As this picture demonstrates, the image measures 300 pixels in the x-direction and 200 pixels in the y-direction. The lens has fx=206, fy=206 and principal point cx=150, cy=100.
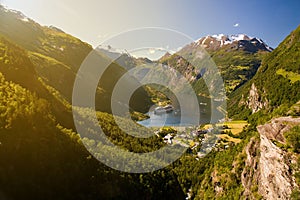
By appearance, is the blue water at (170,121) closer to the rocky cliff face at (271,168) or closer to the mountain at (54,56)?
the mountain at (54,56)

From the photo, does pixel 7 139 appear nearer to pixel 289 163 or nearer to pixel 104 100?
pixel 289 163

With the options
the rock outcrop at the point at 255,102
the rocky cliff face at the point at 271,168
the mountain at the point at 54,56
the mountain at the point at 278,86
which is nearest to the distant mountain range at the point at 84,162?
the rocky cliff face at the point at 271,168

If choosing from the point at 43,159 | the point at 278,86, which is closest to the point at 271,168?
the point at 43,159

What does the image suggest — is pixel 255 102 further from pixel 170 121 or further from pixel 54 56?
pixel 54 56

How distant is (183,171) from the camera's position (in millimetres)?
54781

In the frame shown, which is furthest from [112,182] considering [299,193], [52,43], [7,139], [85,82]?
[52,43]

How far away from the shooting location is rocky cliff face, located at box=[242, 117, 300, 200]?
31500 millimetres

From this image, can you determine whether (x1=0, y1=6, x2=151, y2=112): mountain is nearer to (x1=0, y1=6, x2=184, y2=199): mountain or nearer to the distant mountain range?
the distant mountain range

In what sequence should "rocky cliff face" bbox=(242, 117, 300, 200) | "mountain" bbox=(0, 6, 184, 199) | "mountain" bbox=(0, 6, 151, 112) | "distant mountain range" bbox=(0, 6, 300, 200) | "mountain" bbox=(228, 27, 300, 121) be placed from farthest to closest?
"mountain" bbox=(228, 27, 300, 121), "mountain" bbox=(0, 6, 151, 112), "rocky cliff face" bbox=(242, 117, 300, 200), "distant mountain range" bbox=(0, 6, 300, 200), "mountain" bbox=(0, 6, 184, 199)

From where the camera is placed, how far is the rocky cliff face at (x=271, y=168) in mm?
31500

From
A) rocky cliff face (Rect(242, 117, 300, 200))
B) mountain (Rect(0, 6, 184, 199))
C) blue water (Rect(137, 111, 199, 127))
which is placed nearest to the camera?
mountain (Rect(0, 6, 184, 199))

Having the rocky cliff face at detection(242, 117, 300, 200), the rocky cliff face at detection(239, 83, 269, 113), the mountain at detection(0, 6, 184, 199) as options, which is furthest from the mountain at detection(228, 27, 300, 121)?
the mountain at detection(0, 6, 184, 199)

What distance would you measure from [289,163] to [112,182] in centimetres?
2666

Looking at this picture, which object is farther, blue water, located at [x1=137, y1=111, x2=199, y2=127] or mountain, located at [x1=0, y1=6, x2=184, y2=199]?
blue water, located at [x1=137, y1=111, x2=199, y2=127]
